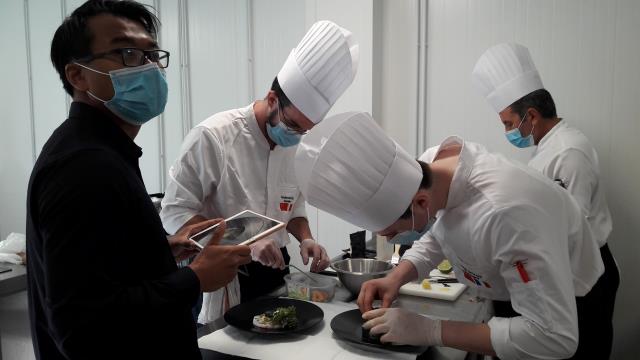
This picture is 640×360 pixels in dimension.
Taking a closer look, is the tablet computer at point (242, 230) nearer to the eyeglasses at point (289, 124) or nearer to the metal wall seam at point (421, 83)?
the eyeglasses at point (289, 124)

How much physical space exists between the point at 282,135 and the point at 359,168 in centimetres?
83

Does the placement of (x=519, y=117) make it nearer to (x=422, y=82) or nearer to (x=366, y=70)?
(x=422, y=82)

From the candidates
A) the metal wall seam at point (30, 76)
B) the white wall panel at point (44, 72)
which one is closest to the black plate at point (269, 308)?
the white wall panel at point (44, 72)

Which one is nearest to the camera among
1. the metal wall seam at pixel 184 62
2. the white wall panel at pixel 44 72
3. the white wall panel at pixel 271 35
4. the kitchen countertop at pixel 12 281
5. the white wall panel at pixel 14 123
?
the kitchen countertop at pixel 12 281

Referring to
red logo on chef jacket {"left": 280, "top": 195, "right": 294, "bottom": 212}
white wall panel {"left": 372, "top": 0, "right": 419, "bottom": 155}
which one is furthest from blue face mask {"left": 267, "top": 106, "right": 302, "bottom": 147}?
white wall panel {"left": 372, "top": 0, "right": 419, "bottom": 155}

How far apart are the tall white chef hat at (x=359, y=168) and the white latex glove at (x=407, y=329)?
26 cm

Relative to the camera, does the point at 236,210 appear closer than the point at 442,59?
Yes

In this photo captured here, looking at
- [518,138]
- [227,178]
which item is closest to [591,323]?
[518,138]

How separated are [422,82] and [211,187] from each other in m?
1.79

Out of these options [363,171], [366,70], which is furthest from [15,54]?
[363,171]

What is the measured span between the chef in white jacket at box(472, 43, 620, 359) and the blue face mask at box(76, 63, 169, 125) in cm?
188

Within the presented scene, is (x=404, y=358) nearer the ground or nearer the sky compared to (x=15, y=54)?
nearer the ground

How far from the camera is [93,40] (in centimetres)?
101

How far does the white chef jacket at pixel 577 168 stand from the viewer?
2.22m
